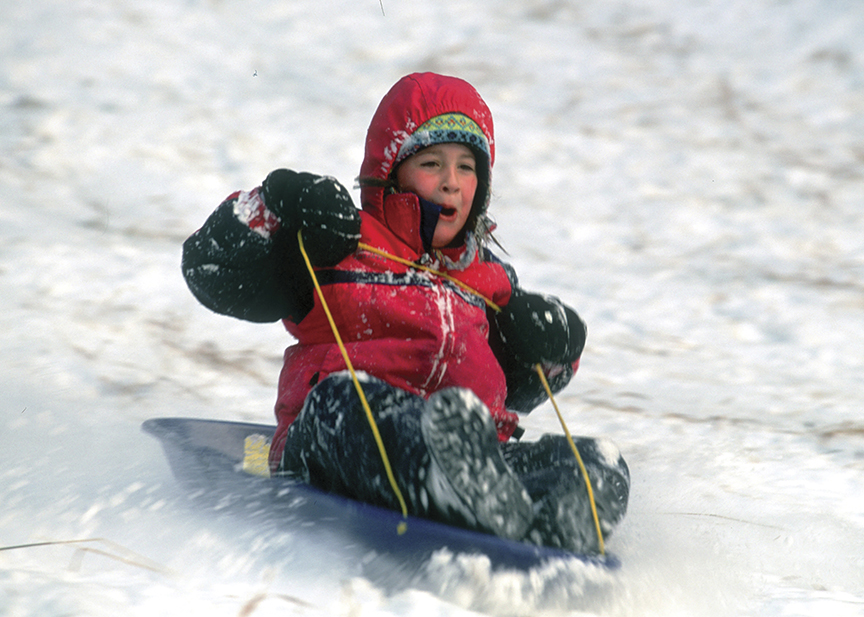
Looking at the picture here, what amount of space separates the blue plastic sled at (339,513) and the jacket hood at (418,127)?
55 centimetres

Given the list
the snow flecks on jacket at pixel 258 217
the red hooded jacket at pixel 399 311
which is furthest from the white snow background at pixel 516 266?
the snow flecks on jacket at pixel 258 217

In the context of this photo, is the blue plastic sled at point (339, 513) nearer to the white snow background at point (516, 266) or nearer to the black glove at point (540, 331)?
the white snow background at point (516, 266)

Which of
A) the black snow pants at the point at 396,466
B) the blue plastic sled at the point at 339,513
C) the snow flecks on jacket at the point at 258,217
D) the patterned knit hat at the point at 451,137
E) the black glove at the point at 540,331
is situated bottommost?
the blue plastic sled at the point at 339,513

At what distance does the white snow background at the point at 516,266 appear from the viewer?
1110mm

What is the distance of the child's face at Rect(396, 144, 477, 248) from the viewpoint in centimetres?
156

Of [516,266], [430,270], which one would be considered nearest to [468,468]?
[430,270]

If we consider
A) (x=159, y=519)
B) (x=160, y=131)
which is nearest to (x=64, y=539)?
(x=159, y=519)

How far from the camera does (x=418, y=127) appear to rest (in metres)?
1.58

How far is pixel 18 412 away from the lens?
1710 mm

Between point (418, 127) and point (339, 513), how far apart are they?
0.79 meters

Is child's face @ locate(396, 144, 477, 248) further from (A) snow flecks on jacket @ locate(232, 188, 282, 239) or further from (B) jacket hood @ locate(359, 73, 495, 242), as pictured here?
(A) snow flecks on jacket @ locate(232, 188, 282, 239)

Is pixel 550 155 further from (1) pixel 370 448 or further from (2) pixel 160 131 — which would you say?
(1) pixel 370 448

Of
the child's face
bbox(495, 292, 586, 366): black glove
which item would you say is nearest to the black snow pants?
bbox(495, 292, 586, 366): black glove

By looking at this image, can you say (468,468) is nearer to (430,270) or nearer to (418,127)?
(430,270)
